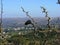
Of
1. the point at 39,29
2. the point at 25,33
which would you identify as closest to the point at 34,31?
the point at 39,29

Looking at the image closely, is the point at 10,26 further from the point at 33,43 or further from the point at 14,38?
the point at 33,43

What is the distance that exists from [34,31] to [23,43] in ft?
0.71

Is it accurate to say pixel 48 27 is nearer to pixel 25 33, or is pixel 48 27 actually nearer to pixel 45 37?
pixel 45 37

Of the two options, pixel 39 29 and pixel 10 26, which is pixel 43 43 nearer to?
pixel 39 29

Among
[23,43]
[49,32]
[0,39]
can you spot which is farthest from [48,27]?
[0,39]

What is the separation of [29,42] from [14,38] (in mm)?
255

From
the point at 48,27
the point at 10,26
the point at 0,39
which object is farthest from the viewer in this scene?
the point at 10,26

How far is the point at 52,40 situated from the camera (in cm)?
366

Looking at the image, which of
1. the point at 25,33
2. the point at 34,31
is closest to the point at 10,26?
the point at 25,33

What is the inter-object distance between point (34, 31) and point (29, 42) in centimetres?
Answer: 15

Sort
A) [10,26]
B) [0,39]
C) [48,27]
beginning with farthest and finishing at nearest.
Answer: [10,26]
[0,39]
[48,27]

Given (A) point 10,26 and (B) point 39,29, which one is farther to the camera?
(A) point 10,26

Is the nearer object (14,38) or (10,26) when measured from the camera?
(14,38)

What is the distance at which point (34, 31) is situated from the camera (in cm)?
362
